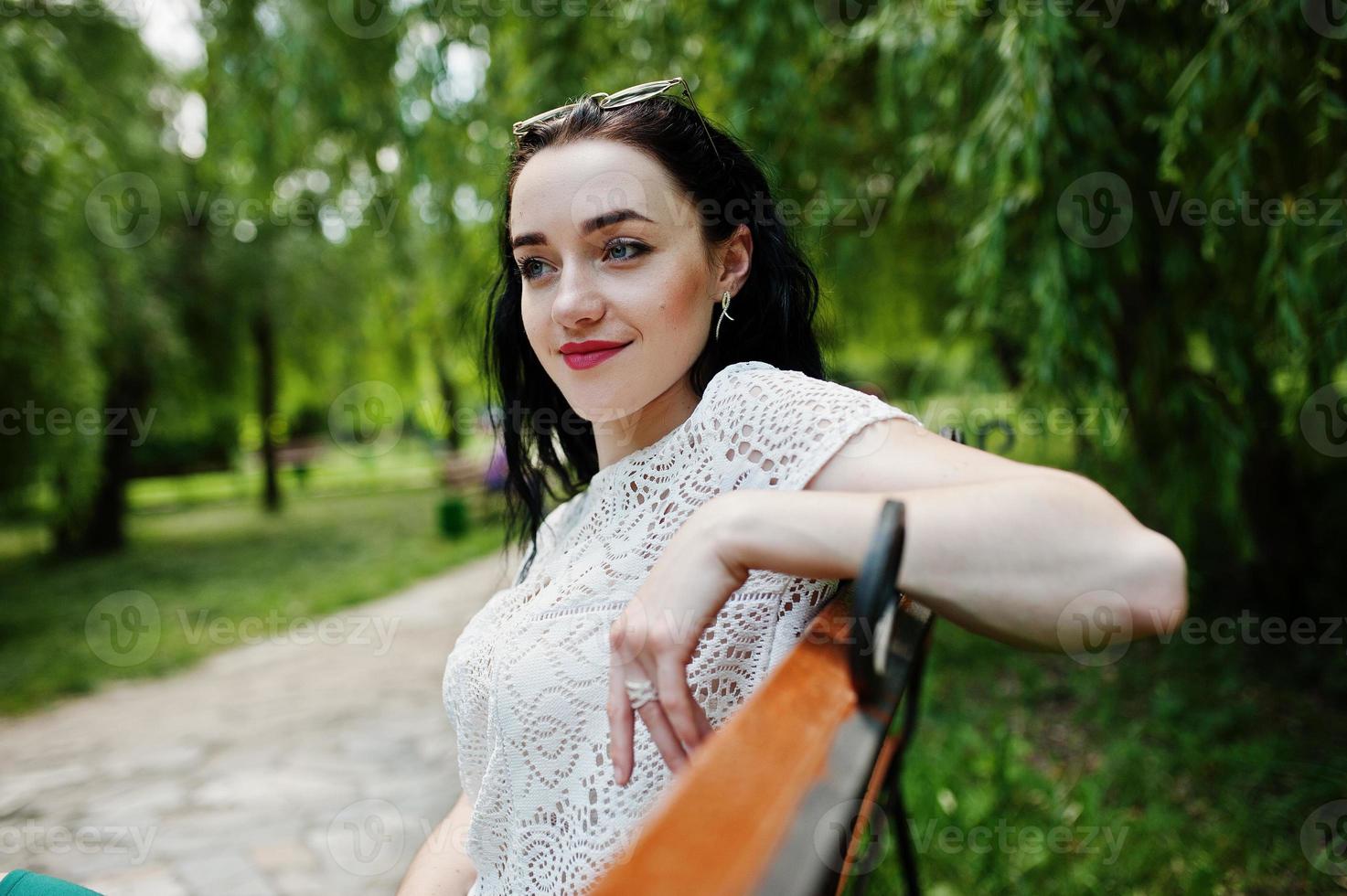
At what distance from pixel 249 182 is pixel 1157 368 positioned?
493cm

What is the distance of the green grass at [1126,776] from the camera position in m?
2.67

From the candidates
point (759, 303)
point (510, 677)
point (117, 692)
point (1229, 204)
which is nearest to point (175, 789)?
point (117, 692)

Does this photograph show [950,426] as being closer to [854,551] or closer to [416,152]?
[854,551]

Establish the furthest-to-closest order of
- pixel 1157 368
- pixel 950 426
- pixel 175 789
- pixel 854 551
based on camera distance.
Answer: pixel 175 789 → pixel 1157 368 → pixel 950 426 → pixel 854 551

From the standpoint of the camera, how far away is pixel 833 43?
147 inches
